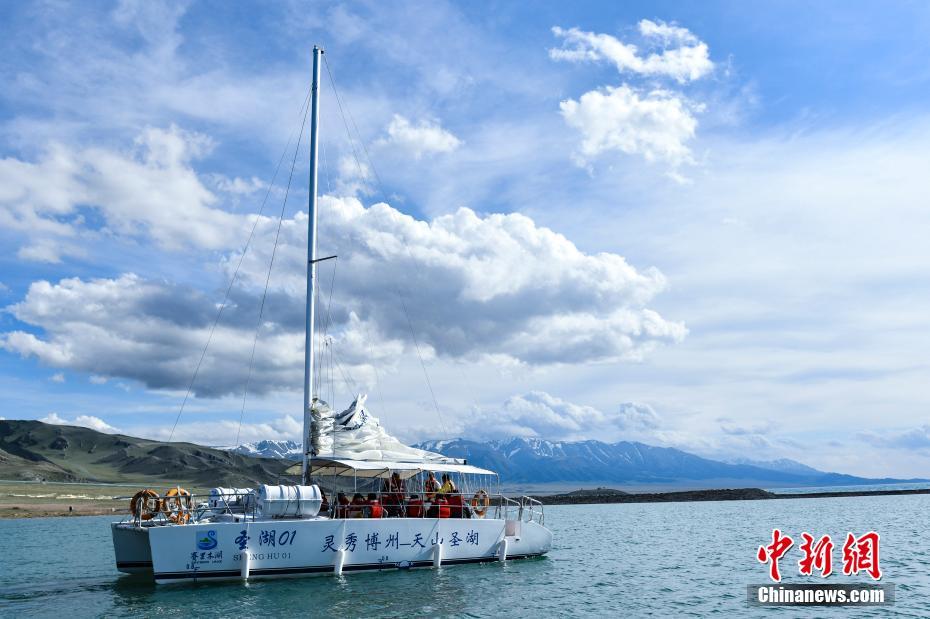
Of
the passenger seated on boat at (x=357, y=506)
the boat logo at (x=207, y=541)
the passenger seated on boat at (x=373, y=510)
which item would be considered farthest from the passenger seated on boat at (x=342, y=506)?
the boat logo at (x=207, y=541)

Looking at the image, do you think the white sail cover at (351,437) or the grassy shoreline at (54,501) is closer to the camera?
the white sail cover at (351,437)

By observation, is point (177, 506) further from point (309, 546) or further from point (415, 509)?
point (415, 509)

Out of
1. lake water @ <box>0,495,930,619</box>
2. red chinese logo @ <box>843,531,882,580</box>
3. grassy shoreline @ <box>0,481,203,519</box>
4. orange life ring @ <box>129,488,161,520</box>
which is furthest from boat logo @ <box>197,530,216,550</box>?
grassy shoreline @ <box>0,481,203,519</box>

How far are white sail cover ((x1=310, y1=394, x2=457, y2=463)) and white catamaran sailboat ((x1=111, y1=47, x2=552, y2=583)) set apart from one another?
0.16 ft

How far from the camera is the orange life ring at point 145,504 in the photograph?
27.2 m

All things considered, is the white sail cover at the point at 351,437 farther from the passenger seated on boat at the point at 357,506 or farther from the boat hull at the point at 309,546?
the boat hull at the point at 309,546

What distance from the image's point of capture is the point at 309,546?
27.4 metres

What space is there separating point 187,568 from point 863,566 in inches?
1199

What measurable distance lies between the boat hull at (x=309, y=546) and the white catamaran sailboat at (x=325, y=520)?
0.12 ft

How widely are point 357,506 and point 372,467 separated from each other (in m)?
1.78

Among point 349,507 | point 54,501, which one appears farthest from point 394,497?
point 54,501

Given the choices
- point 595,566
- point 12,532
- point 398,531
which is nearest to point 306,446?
point 398,531

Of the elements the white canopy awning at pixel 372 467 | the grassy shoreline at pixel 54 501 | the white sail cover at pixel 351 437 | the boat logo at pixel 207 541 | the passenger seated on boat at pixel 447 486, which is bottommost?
the grassy shoreline at pixel 54 501

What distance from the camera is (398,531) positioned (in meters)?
29.4
